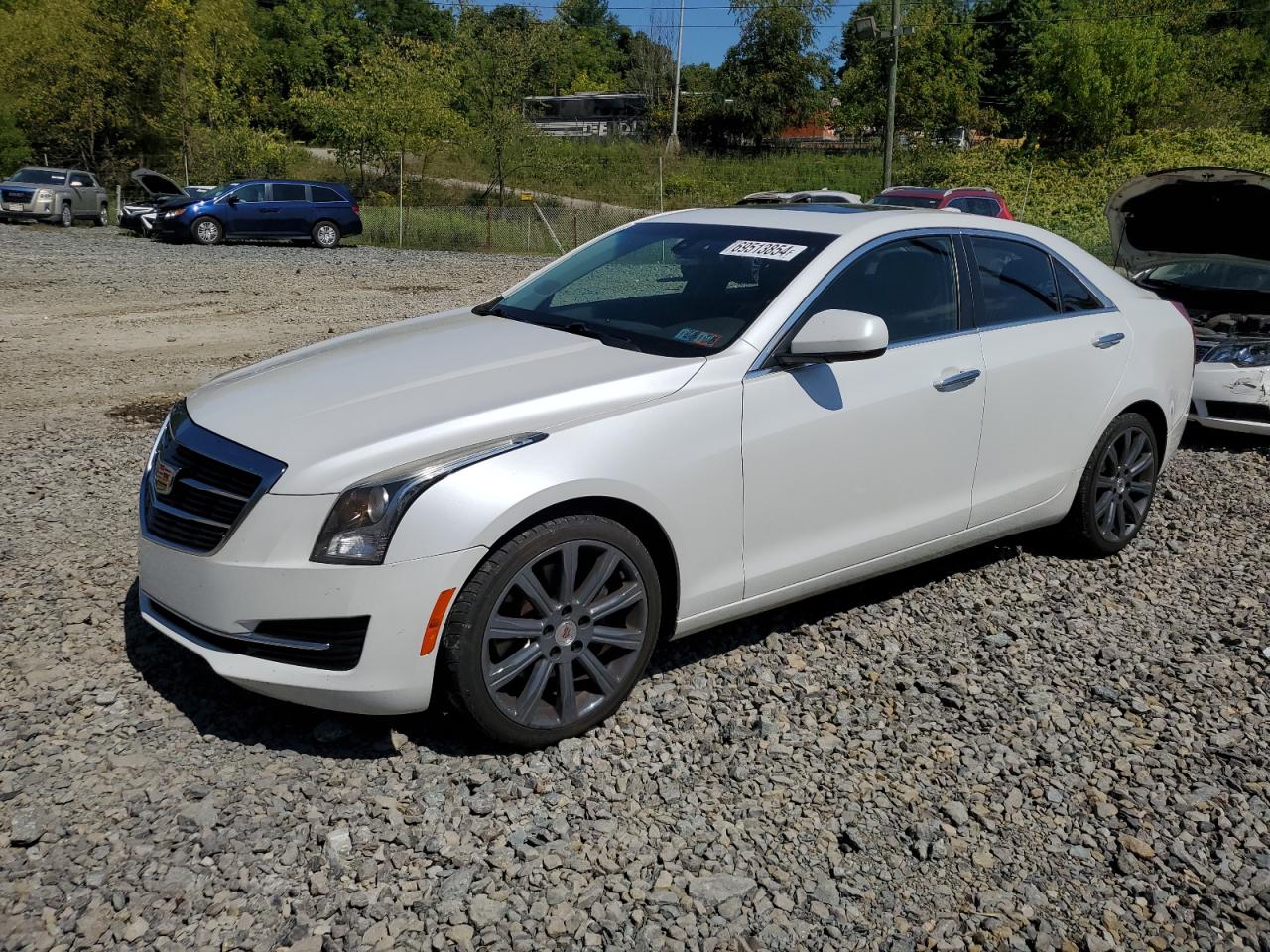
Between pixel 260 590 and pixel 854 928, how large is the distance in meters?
1.85

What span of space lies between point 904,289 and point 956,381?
42 centimetres

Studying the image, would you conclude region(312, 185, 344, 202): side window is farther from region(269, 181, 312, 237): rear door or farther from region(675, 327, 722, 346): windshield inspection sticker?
region(675, 327, 722, 346): windshield inspection sticker

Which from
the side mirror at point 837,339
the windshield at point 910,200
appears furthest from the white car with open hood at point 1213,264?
the windshield at point 910,200

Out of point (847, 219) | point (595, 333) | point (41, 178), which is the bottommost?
point (595, 333)

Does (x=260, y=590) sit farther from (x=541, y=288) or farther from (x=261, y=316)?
(x=261, y=316)

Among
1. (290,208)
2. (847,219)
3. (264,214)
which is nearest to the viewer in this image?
(847,219)

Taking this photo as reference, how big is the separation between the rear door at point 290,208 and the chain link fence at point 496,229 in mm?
2335

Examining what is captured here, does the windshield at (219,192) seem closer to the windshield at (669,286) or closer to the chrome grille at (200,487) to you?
the windshield at (669,286)

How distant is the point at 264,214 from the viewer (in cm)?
2677

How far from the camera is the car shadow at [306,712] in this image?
3.54m

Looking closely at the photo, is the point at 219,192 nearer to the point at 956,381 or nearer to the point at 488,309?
the point at 488,309

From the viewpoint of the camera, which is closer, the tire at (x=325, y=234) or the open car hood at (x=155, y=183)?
the tire at (x=325, y=234)

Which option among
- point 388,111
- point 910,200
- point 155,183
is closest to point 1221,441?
point 910,200

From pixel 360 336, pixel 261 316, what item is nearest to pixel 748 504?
pixel 360 336
